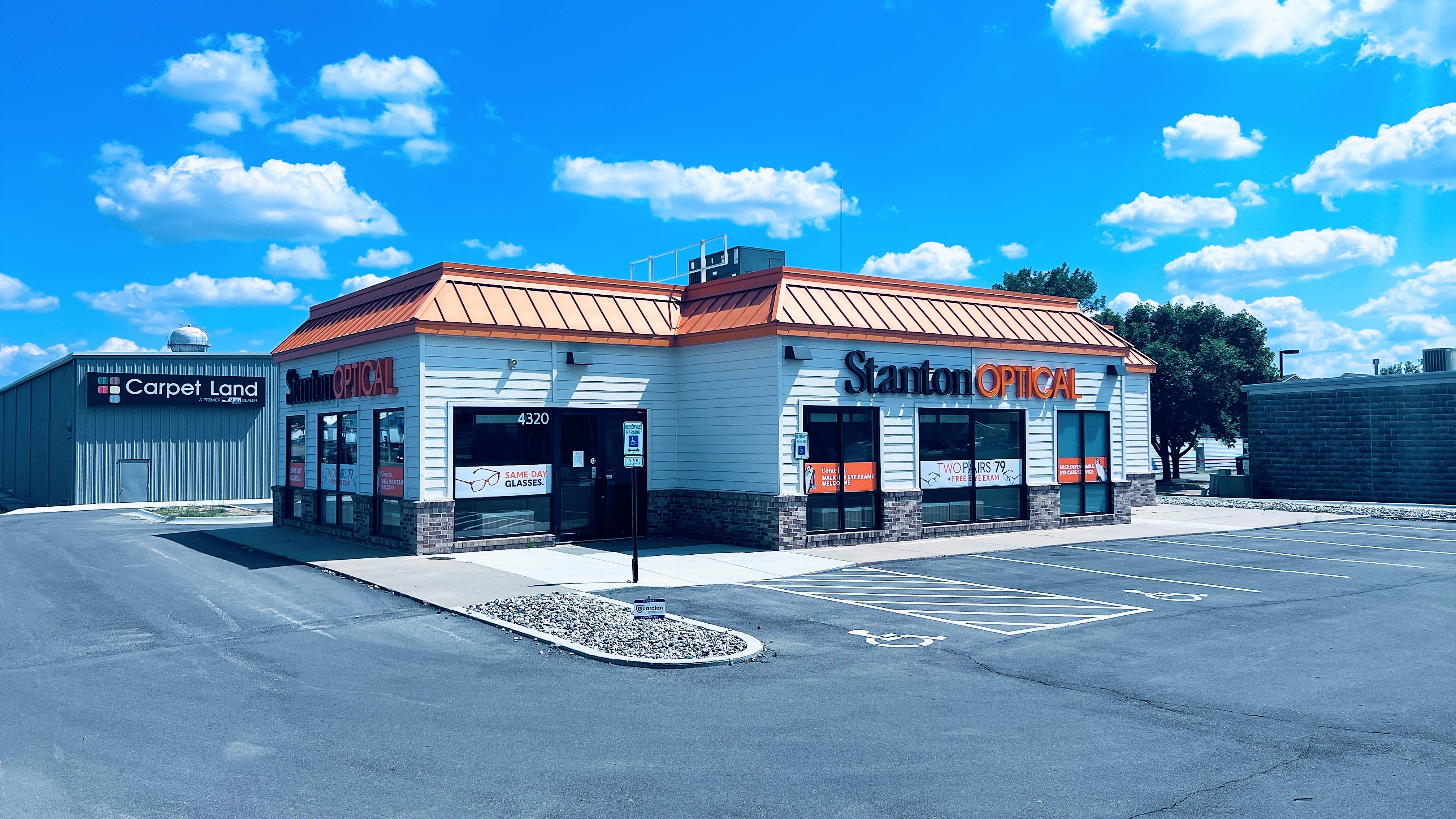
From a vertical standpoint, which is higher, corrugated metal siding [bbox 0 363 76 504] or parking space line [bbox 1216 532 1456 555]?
corrugated metal siding [bbox 0 363 76 504]

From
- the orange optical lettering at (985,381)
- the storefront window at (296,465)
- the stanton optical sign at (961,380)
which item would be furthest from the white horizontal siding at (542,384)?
the orange optical lettering at (985,381)

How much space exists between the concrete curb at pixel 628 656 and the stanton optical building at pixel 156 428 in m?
30.6

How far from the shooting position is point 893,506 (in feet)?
66.0

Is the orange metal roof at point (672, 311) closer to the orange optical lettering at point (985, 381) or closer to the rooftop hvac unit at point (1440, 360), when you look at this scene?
the orange optical lettering at point (985, 381)

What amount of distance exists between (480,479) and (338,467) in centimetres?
433


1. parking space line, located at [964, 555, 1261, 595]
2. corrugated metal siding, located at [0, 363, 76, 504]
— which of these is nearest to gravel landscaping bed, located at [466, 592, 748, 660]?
parking space line, located at [964, 555, 1261, 595]

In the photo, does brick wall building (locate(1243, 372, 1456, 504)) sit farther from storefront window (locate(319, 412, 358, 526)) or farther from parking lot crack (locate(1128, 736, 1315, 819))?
storefront window (locate(319, 412, 358, 526))

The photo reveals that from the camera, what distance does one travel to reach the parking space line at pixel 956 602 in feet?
38.9

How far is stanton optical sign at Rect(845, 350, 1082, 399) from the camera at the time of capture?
19703 mm

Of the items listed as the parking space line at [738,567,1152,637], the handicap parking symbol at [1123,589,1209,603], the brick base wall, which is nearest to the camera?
the parking space line at [738,567,1152,637]

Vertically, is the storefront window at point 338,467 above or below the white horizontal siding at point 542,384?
below

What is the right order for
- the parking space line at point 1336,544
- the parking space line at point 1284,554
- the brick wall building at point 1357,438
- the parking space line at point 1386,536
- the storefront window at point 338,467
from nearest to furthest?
1. the parking space line at point 1284,554
2. the parking space line at point 1336,544
3. the storefront window at point 338,467
4. the parking space line at point 1386,536
5. the brick wall building at point 1357,438

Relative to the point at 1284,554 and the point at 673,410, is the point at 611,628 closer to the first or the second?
the point at 673,410

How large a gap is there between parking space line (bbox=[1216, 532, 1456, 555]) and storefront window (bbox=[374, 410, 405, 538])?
17.6m
